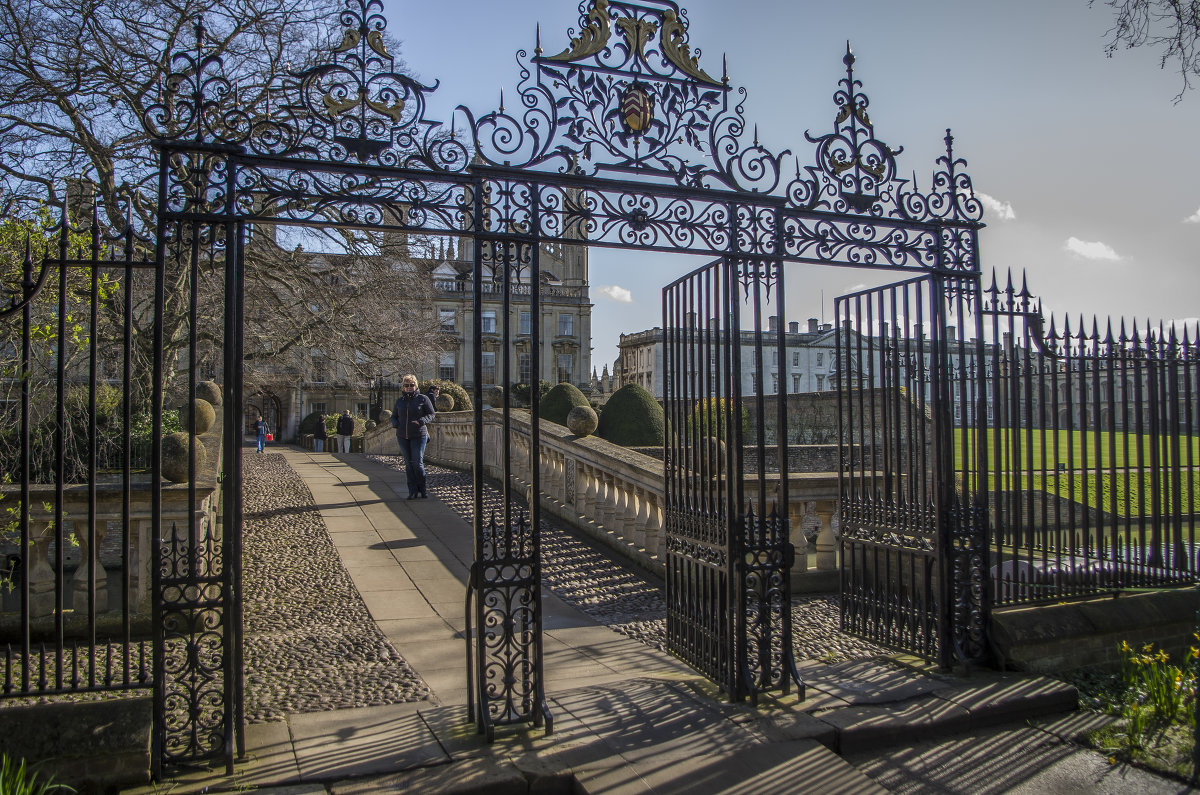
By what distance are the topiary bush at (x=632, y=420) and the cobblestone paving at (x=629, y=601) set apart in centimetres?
1025

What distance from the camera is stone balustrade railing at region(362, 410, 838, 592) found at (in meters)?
7.28

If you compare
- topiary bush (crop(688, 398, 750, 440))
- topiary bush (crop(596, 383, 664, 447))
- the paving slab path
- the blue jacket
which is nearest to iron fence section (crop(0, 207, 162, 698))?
the paving slab path

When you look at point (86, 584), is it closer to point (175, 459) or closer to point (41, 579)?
point (41, 579)

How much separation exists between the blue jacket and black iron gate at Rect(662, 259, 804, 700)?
5.93 m

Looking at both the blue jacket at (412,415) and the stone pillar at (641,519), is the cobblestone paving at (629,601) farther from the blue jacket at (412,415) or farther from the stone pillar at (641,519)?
the blue jacket at (412,415)

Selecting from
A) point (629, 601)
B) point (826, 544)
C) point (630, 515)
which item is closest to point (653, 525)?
point (630, 515)

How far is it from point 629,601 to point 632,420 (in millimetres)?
12982

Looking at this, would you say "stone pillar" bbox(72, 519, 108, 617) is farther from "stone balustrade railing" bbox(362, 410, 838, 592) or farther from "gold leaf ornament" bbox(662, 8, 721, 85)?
"gold leaf ornament" bbox(662, 8, 721, 85)

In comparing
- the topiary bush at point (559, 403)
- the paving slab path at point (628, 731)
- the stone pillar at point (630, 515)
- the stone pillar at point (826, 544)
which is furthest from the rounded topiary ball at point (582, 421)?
the topiary bush at point (559, 403)

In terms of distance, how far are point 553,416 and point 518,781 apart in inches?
828

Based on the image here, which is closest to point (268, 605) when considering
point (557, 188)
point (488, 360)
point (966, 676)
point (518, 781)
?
point (518, 781)

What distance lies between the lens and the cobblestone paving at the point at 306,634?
4539 millimetres

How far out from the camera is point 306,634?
5777 millimetres

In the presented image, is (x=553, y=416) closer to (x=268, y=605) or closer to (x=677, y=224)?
(x=268, y=605)
